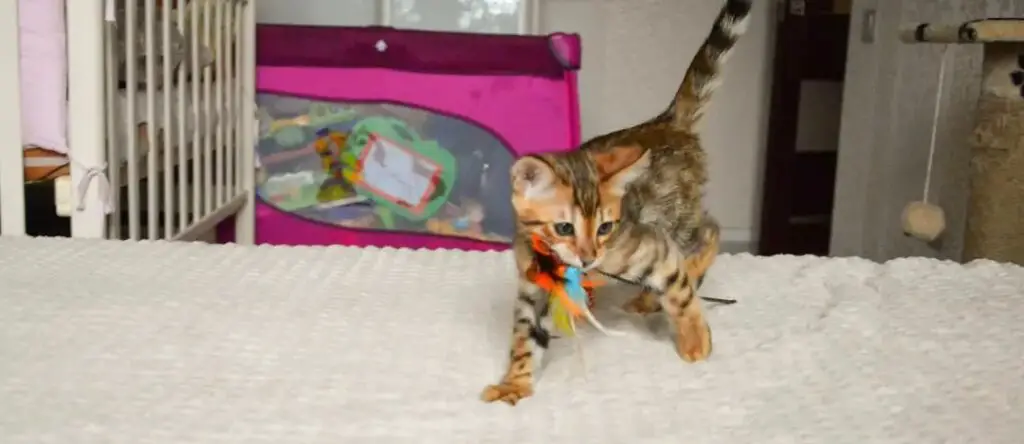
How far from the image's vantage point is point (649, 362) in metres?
0.88

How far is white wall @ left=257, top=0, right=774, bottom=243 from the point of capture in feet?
9.33

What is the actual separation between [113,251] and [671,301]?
0.70 m

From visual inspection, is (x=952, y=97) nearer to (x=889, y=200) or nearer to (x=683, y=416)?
(x=889, y=200)

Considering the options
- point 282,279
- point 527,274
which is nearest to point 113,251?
point 282,279

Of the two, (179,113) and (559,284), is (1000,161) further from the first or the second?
(179,113)

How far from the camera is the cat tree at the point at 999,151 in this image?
169 centimetres

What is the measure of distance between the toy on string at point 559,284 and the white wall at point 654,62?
207cm

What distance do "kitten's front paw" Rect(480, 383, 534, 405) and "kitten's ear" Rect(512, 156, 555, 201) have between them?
150 millimetres

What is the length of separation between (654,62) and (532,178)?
223 centimetres

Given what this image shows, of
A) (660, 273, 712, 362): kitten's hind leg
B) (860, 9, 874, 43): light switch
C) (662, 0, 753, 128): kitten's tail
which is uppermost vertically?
(860, 9, 874, 43): light switch

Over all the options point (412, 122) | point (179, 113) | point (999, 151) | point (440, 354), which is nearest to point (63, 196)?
point (179, 113)

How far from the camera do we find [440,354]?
896 millimetres

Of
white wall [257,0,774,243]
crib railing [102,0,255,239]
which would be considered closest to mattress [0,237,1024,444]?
crib railing [102,0,255,239]

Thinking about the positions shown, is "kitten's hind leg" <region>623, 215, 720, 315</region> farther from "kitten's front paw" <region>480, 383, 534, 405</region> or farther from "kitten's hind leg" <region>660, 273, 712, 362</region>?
"kitten's front paw" <region>480, 383, 534, 405</region>
